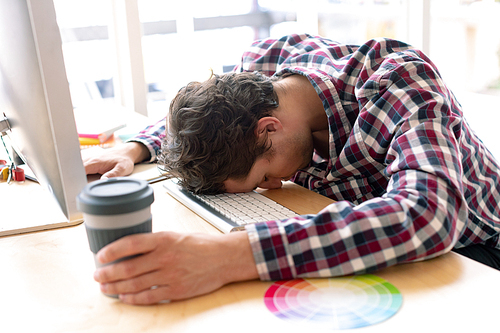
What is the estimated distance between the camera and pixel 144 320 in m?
0.54

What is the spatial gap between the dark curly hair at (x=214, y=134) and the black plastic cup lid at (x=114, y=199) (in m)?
0.37

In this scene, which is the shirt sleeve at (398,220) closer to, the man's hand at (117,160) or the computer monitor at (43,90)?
the computer monitor at (43,90)

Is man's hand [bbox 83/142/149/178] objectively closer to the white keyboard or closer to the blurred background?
the white keyboard

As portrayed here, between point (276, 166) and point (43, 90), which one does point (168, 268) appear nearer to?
point (43, 90)

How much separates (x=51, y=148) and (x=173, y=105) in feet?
1.21

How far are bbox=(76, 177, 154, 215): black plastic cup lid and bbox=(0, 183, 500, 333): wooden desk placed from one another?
135 mm

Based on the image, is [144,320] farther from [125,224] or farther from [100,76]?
[100,76]

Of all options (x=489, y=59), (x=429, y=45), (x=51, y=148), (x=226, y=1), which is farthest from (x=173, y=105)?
(x=226, y=1)

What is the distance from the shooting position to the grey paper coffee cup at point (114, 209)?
0.54m

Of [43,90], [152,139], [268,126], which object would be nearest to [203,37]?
[152,139]

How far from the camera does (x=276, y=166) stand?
39.2 inches

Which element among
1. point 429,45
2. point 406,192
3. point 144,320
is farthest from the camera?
point 429,45

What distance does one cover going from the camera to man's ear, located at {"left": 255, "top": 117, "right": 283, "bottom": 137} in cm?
97

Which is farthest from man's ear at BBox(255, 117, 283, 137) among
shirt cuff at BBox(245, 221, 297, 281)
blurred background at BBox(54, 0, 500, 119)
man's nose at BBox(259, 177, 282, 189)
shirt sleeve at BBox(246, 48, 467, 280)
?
blurred background at BBox(54, 0, 500, 119)
